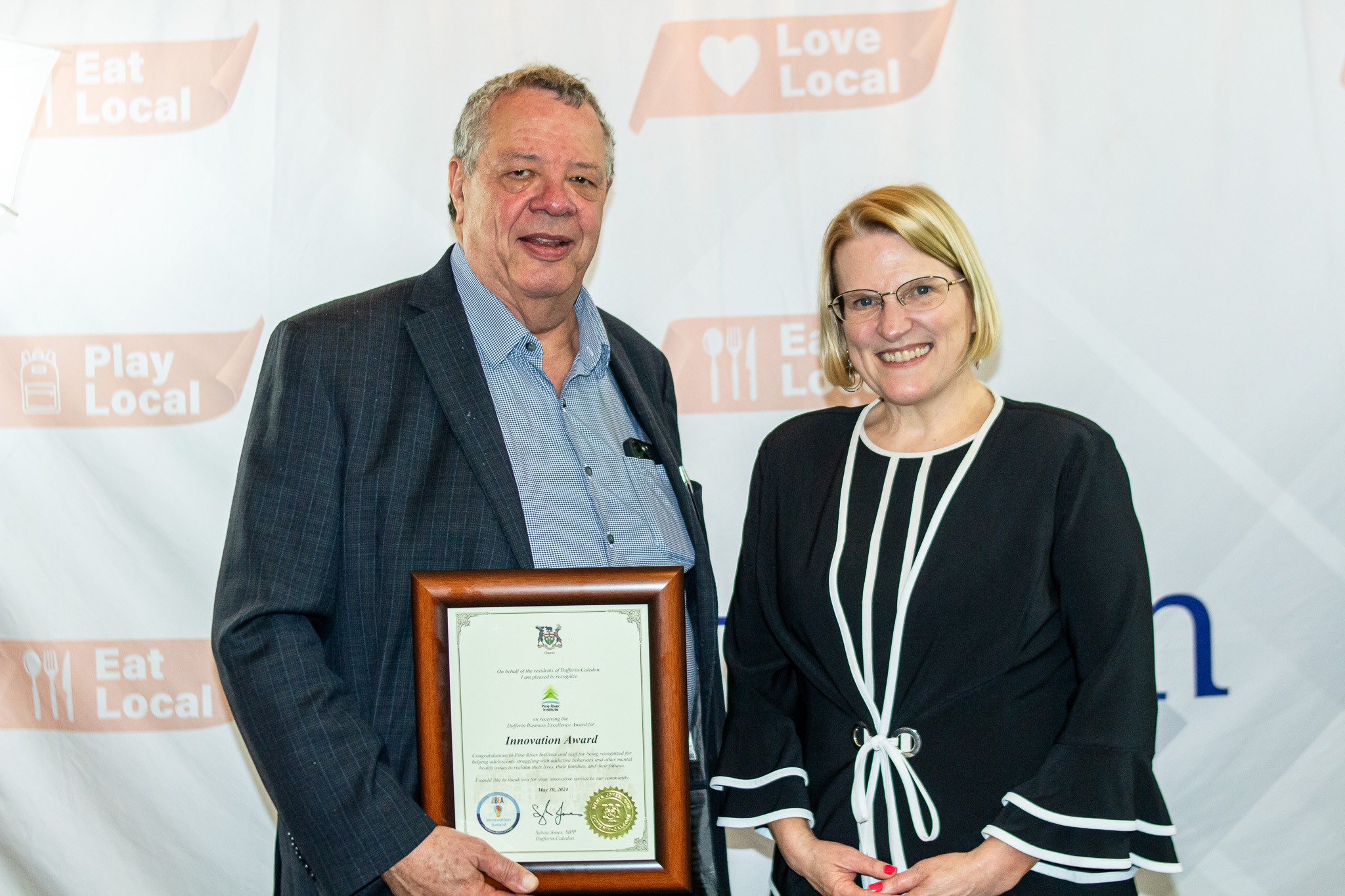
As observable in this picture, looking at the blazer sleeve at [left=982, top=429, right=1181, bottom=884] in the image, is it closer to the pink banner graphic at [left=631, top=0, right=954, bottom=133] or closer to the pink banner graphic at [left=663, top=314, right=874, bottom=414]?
the pink banner graphic at [left=663, top=314, right=874, bottom=414]

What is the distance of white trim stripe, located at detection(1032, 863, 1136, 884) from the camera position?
1592 mm

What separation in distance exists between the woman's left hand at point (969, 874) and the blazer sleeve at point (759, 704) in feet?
0.65

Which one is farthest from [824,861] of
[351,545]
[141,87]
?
[141,87]

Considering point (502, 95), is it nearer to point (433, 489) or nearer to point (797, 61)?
point (433, 489)

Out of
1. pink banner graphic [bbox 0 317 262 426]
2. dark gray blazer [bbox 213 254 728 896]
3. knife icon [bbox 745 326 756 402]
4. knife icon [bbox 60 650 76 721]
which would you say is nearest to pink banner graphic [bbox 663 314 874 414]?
knife icon [bbox 745 326 756 402]

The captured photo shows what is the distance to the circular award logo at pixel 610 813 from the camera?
163 centimetres

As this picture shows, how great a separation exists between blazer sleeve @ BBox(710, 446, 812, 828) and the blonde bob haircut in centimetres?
42

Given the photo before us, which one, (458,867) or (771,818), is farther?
(771,818)

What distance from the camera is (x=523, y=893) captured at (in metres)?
1.61

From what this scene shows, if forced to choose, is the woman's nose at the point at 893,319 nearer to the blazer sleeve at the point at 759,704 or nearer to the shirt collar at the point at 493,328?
the blazer sleeve at the point at 759,704

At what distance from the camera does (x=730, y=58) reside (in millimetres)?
2732

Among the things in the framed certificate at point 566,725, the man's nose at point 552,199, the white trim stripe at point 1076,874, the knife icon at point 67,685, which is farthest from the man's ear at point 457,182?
the knife icon at point 67,685

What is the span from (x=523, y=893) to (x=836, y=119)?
199 centimetres

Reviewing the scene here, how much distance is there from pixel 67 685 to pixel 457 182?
174 centimetres
